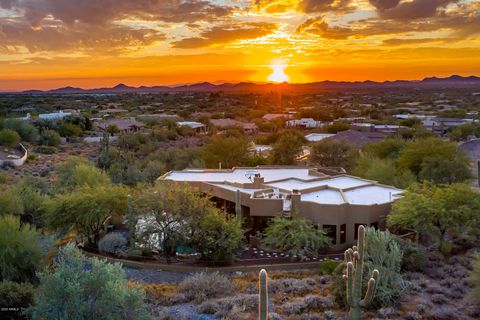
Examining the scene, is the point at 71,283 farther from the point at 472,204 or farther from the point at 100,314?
the point at 472,204

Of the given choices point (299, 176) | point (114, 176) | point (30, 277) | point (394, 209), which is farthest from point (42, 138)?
point (394, 209)

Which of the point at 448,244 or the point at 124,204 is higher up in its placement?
the point at 124,204

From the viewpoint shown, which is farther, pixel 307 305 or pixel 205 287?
pixel 205 287

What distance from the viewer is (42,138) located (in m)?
63.1

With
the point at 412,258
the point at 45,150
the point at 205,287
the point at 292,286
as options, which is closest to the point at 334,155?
Answer: the point at 412,258

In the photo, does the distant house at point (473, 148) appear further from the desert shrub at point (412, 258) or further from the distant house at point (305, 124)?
the distant house at point (305, 124)

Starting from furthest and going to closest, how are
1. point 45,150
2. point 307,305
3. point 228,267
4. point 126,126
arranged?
point 126,126 → point 45,150 → point 228,267 → point 307,305

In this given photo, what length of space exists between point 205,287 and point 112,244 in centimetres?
741

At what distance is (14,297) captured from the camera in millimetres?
15891

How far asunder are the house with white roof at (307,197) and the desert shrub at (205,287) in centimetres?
685

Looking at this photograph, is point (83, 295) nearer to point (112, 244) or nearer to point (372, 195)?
point (112, 244)

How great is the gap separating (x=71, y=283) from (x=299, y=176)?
21385 mm

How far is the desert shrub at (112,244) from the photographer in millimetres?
23609

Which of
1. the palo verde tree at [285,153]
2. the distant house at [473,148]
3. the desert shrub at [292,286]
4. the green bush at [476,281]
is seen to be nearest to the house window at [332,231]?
the desert shrub at [292,286]
